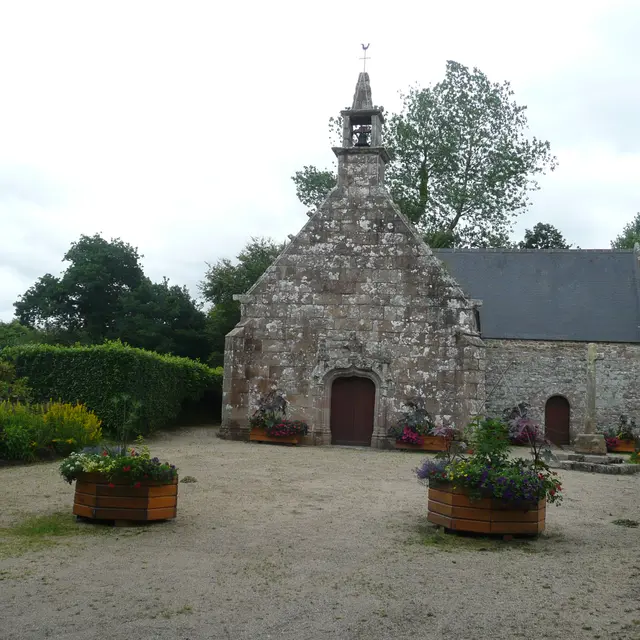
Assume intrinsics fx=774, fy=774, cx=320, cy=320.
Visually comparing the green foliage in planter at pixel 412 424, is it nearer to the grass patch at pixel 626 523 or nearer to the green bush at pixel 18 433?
the green bush at pixel 18 433

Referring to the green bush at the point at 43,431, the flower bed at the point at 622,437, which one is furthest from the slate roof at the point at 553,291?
the green bush at the point at 43,431

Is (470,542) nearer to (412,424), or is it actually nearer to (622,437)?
(412,424)

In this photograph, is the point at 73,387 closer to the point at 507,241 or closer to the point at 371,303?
the point at 371,303

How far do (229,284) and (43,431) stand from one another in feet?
61.1

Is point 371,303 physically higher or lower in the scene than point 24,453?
higher

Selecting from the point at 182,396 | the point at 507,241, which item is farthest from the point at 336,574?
the point at 507,241

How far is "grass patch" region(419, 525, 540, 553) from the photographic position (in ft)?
22.5

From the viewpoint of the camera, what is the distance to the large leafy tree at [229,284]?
1177 inches

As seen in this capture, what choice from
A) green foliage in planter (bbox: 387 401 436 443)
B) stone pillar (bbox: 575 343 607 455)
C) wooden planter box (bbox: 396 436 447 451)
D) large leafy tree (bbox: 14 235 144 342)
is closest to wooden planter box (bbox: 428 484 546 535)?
wooden planter box (bbox: 396 436 447 451)

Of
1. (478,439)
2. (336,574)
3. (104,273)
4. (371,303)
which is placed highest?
(104,273)

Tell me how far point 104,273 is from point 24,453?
2517cm

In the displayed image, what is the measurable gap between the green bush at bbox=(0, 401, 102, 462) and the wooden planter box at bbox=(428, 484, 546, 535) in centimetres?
774

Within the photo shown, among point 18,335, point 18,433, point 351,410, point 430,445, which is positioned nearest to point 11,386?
point 18,433

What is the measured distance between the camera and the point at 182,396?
19.9 m
